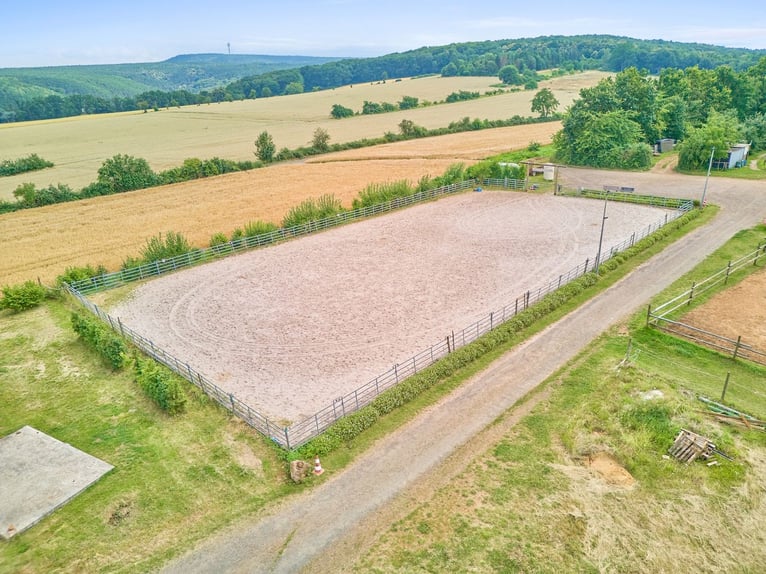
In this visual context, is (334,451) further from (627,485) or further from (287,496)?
(627,485)

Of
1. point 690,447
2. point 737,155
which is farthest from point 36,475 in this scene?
point 737,155

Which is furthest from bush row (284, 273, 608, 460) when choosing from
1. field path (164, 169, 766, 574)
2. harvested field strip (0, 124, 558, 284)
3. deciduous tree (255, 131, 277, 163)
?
deciduous tree (255, 131, 277, 163)

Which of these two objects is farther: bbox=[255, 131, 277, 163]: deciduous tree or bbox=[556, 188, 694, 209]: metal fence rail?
bbox=[255, 131, 277, 163]: deciduous tree

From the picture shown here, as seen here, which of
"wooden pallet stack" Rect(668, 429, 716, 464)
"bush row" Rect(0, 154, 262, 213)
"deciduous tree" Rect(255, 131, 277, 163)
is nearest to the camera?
"wooden pallet stack" Rect(668, 429, 716, 464)

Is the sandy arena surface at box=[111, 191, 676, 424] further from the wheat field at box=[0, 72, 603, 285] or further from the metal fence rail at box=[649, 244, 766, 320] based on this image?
the wheat field at box=[0, 72, 603, 285]

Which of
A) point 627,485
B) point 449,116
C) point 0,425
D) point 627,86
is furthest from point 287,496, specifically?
point 449,116

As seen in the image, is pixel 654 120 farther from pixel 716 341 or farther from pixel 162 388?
pixel 162 388

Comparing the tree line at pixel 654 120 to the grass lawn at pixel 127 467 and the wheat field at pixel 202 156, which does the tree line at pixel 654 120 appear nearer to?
the wheat field at pixel 202 156
